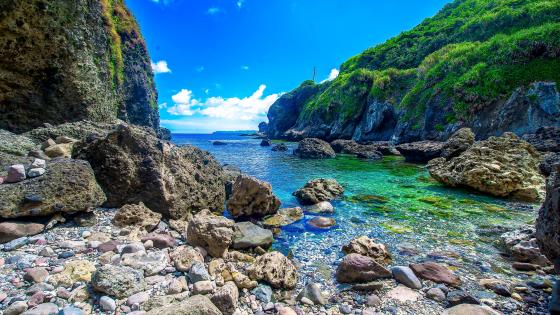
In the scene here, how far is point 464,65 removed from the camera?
40469mm

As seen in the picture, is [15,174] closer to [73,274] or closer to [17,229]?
[17,229]

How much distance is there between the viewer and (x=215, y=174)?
12211 mm

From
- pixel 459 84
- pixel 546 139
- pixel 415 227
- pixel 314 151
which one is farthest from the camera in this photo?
pixel 314 151

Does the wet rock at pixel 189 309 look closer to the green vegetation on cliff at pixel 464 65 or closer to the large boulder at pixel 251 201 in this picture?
the large boulder at pixel 251 201

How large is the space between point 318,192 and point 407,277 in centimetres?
853

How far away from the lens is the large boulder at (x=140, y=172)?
821cm

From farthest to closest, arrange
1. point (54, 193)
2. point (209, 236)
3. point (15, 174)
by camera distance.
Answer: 1. point (209, 236)
2. point (54, 193)
3. point (15, 174)

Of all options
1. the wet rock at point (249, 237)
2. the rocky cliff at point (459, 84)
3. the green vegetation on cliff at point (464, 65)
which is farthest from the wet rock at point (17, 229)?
the green vegetation on cliff at point (464, 65)

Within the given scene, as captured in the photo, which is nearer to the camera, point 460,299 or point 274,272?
point 460,299

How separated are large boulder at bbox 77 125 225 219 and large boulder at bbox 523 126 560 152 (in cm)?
3027

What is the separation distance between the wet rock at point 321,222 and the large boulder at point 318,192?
9.24 feet

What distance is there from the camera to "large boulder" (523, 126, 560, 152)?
22.5m

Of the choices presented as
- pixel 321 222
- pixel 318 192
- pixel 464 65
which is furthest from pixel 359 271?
pixel 464 65

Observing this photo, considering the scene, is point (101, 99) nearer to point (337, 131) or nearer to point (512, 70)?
point (512, 70)
